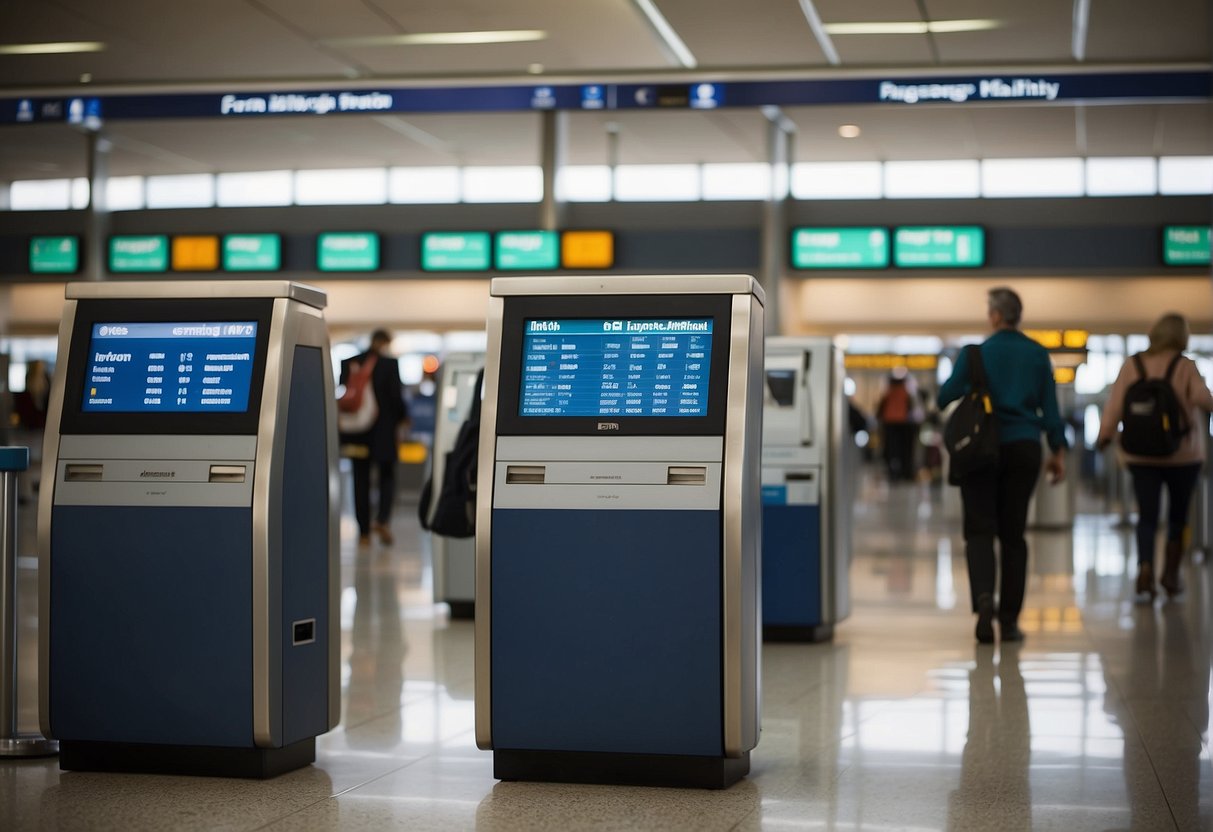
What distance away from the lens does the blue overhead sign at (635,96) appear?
1016cm

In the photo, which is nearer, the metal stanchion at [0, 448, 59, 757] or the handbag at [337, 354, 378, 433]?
the metal stanchion at [0, 448, 59, 757]

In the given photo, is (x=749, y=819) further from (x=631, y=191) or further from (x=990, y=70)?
(x=631, y=191)

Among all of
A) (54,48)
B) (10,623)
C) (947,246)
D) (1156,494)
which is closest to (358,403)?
(54,48)

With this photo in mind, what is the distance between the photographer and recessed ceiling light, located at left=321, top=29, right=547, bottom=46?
35.6ft

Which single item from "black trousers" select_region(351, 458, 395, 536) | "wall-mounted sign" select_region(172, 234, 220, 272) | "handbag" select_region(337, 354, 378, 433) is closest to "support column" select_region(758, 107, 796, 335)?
"black trousers" select_region(351, 458, 395, 536)

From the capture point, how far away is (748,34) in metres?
10.7

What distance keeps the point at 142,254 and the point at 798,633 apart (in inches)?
399

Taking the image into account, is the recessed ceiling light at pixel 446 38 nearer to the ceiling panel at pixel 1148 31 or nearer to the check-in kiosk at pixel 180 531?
the ceiling panel at pixel 1148 31

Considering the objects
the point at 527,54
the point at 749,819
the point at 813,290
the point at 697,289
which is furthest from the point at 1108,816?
the point at 813,290

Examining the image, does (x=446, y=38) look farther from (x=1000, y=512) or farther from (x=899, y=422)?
(x=899, y=422)

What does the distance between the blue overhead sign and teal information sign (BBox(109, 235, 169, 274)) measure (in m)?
3.66

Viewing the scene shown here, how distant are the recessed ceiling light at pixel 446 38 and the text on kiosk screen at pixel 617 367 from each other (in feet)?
23.0

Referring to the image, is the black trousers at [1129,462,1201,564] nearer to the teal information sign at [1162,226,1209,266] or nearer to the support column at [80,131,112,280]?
the teal information sign at [1162,226,1209,266]

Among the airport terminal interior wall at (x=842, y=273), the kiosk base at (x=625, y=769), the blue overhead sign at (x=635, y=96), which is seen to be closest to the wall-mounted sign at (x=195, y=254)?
the airport terminal interior wall at (x=842, y=273)
